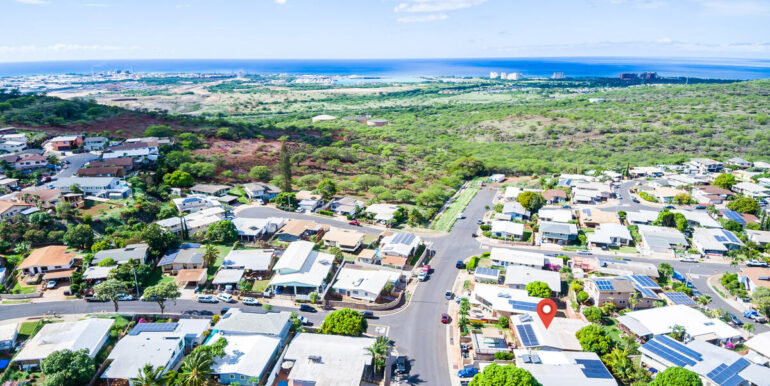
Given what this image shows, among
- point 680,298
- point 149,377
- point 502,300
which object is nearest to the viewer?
point 149,377

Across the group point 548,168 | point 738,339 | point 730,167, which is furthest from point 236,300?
point 730,167

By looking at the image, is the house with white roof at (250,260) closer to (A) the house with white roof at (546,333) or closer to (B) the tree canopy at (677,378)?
(A) the house with white roof at (546,333)

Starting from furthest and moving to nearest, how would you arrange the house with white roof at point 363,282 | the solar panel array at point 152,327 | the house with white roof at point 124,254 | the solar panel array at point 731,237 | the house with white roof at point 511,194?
the house with white roof at point 511,194 < the solar panel array at point 731,237 < the house with white roof at point 124,254 < the house with white roof at point 363,282 < the solar panel array at point 152,327

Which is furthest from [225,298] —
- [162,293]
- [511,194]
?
[511,194]

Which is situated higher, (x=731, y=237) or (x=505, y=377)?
(x=505, y=377)

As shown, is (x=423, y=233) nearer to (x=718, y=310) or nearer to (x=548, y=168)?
(x=718, y=310)

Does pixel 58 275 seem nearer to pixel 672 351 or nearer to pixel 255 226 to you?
pixel 255 226

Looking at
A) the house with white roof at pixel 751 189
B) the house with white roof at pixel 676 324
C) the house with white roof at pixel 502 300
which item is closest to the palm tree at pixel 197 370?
the house with white roof at pixel 502 300
